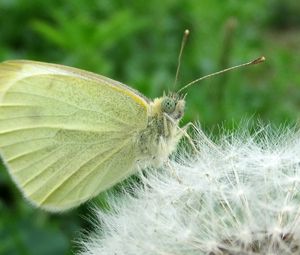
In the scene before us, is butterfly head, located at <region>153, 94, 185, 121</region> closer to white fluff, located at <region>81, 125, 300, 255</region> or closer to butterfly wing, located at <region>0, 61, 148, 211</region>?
butterfly wing, located at <region>0, 61, 148, 211</region>

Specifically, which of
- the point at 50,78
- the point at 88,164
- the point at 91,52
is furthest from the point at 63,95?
the point at 91,52

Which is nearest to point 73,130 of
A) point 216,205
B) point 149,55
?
point 216,205

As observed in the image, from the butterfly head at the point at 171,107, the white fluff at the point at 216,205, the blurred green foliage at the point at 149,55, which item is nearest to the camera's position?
the white fluff at the point at 216,205

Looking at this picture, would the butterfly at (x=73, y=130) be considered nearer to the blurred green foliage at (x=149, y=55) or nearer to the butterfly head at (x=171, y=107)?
the butterfly head at (x=171, y=107)

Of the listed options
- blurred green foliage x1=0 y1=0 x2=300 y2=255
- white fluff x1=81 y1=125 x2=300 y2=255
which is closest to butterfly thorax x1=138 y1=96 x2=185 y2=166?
white fluff x1=81 y1=125 x2=300 y2=255

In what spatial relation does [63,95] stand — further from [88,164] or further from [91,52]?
[91,52]

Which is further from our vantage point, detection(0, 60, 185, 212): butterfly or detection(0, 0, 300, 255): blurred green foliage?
detection(0, 0, 300, 255): blurred green foliage

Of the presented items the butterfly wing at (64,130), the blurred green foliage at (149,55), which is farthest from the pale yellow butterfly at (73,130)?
the blurred green foliage at (149,55)

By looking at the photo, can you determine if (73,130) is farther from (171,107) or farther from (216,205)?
(216,205)
